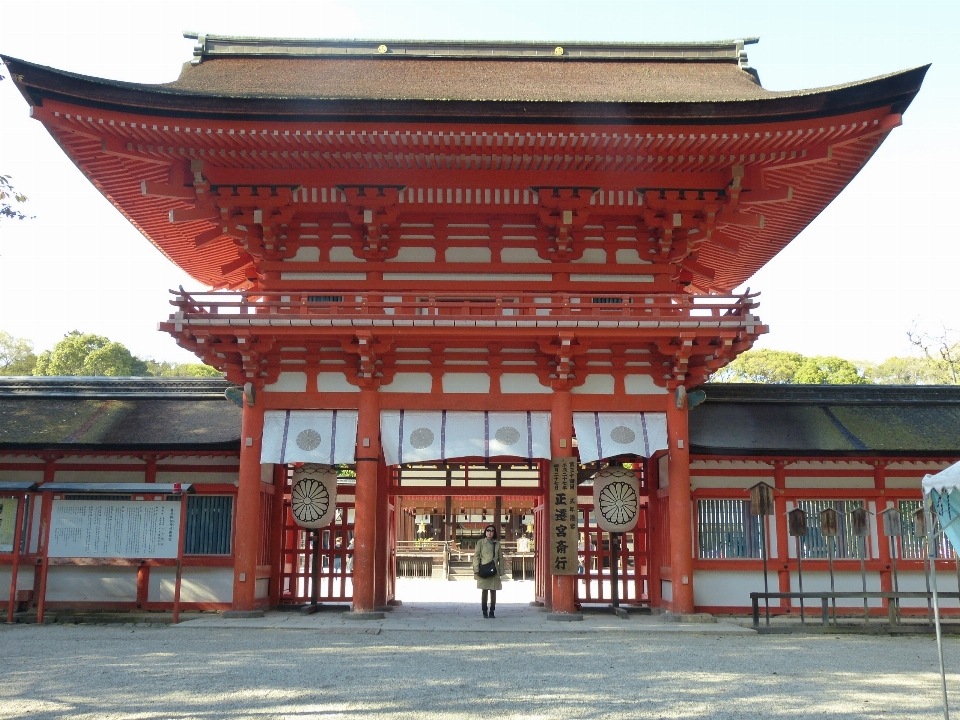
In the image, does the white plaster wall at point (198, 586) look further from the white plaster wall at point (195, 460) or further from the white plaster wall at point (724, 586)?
the white plaster wall at point (724, 586)

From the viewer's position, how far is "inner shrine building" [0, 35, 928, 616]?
12.2 metres

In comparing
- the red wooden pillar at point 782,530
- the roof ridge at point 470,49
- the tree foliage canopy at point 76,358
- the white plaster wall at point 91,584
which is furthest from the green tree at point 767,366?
the white plaster wall at point 91,584

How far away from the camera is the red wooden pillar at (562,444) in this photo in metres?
13.4

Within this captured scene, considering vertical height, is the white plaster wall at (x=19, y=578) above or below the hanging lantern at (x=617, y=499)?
below

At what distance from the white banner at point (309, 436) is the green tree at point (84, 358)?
45962 millimetres

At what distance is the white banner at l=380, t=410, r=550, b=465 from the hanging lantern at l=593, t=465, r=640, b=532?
1771 mm

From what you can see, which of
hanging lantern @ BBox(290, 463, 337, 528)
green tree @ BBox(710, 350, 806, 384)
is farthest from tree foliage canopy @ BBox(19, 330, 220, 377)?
hanging lantern @ BBox(290, 463, 337, 528)

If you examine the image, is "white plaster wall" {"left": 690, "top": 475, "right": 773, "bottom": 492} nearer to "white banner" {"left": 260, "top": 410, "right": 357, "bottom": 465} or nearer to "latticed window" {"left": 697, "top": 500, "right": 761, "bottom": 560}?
"latticed window" {"left": 697, "top": 500, "right": 761, "bottom": 560}

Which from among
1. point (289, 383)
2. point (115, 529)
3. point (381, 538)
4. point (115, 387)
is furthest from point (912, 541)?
point (115, 387)

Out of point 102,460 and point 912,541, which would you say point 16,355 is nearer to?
point 102,460

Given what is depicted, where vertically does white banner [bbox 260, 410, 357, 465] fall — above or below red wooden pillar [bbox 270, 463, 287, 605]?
above

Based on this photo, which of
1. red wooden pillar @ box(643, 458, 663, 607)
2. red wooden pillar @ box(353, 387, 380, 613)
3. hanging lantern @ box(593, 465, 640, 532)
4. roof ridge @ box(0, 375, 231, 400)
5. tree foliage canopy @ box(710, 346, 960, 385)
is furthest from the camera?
tree foliage canopy @ box(710, 346, 960, 385)

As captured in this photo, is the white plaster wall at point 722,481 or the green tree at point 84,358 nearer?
the white plaster wall at point 722,481

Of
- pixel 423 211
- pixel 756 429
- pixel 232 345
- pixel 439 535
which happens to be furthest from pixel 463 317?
pixel 439 535
